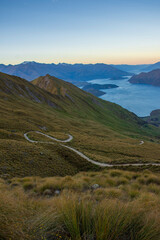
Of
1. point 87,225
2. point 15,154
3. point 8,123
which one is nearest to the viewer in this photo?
point 87,225

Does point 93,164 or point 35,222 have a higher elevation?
point 35,222

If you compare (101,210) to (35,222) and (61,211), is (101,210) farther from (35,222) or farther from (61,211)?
(35,222)

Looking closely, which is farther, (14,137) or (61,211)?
(14,137)

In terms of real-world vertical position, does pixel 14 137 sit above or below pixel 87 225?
below

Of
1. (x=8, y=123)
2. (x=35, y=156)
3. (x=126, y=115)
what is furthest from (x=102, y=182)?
(x=126, y=115)

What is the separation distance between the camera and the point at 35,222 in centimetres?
383

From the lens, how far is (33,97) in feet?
399

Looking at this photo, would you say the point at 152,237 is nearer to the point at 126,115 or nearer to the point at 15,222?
the point at 15,222

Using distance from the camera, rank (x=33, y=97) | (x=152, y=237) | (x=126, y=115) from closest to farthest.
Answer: (x=152, y=237) < (x=33, y=97) < (x=126, y=115)

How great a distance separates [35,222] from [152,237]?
9.04 feet

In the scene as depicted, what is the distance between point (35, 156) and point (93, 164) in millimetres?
8615

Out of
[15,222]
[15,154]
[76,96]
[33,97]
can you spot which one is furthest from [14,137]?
[76,96]

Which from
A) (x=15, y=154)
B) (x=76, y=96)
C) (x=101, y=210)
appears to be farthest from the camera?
(x=76, y=96)

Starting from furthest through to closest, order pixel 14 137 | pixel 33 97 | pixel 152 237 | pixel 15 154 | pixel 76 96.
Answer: pixel 76 96
pixel 33 97
pixel 14 137
pixel 15 154
pixel 152 237
